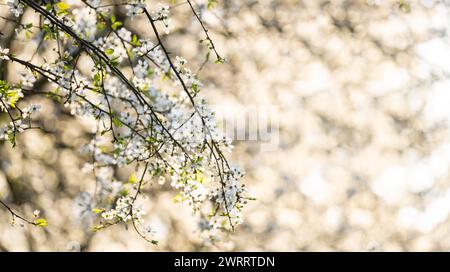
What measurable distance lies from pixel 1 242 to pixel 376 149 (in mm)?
3660

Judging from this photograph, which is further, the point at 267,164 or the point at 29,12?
the point at 267,164

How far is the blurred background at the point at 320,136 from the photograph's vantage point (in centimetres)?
419

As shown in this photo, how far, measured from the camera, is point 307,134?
4441mm

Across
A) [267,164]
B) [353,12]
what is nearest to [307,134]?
[267,164]

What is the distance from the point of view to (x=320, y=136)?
4461 millimetres

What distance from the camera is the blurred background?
4.19m
